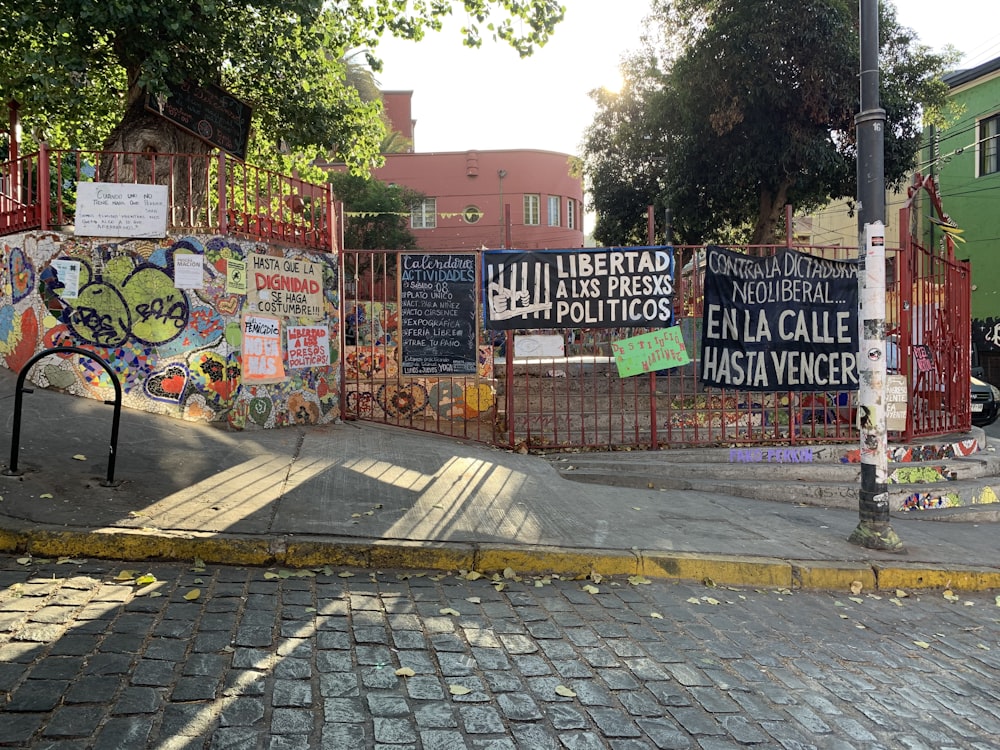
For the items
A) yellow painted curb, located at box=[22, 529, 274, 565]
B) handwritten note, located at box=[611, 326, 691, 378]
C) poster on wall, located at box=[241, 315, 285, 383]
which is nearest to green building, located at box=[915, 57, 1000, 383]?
handwritten note, located at box=[611, 326, 691, 378]

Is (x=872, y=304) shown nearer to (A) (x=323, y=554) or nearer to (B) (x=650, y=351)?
(B) (x=650, y=351)

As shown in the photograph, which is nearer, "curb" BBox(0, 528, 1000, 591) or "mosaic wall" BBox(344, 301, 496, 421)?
"curb" BBox(0, 528, 1000, 591)

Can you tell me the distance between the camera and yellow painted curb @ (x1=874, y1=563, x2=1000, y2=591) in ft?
16.8

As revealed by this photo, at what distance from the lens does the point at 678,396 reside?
352 inches

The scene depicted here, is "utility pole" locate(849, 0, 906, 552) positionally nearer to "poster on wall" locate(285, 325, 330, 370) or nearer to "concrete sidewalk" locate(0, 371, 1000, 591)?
"concrete sidewalk" locate(0, 371, 1000, 591)

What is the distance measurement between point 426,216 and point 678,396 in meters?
26.4

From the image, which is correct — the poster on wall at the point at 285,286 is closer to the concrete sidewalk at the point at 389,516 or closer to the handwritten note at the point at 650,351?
the concrete sidewalk at the point at 389,516

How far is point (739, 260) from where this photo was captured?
7816 mm

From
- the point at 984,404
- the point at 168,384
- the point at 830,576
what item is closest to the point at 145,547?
the point at 168,384

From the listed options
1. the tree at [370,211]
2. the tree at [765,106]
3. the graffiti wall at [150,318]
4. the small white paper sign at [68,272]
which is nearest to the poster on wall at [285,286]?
the graffiti wall at [150,318]

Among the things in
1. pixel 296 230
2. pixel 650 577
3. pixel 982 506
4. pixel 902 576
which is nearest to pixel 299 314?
pixel 296 230

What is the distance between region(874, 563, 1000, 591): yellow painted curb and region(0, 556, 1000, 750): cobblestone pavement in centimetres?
47

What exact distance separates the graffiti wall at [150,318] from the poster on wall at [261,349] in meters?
0.01

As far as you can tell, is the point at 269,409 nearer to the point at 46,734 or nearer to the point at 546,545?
the point at 546,545
